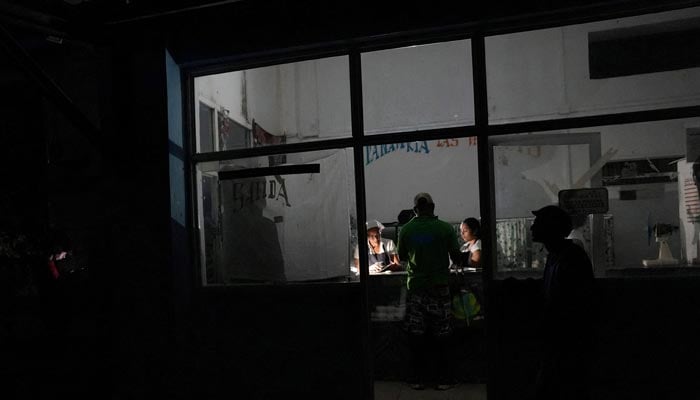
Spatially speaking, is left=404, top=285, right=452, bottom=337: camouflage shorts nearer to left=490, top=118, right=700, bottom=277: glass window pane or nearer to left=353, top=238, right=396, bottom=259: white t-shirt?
left=490, top=118, right=700, bottom=277: glass window pane

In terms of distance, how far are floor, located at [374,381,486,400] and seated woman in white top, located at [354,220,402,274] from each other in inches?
57.7

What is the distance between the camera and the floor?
18.1 ft

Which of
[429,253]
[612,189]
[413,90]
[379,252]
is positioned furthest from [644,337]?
[379,252]

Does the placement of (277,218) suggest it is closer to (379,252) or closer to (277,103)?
(277,103)

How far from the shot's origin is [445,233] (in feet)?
18.3

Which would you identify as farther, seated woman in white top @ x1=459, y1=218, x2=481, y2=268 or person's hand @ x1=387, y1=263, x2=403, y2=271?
person's hand @ x1=387, y1=263, x2=403, y2=271

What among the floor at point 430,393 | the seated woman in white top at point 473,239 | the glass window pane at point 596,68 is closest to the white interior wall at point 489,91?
the glass window pane at point 596,68

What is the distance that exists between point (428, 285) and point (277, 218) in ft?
6.05

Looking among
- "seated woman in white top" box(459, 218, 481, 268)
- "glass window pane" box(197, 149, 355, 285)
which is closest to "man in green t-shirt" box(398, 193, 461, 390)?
"seated woman in white top" box(459, 218, 481, 268)

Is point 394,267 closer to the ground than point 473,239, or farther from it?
closer to the ground

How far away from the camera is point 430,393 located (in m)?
5.65

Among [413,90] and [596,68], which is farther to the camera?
[413,90]

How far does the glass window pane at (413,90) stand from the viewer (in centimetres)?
468

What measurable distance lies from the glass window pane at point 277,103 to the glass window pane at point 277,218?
9.8 inches
